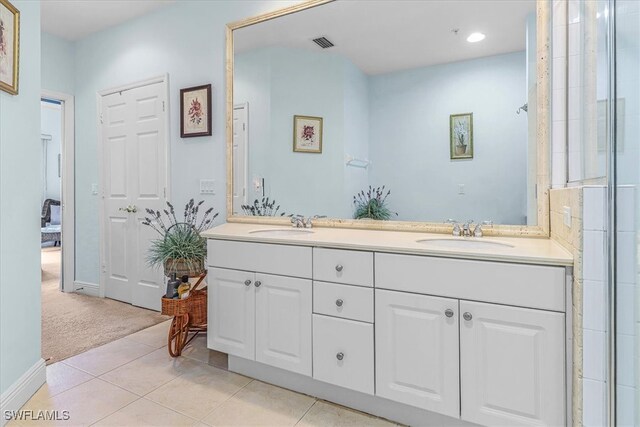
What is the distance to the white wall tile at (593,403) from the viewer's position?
3.67ft

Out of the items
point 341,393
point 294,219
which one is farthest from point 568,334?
point 294,219

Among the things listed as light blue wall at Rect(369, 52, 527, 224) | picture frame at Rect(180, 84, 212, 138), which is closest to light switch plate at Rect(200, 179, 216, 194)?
A: picture frame at Rect(180, 84, 212, 138)

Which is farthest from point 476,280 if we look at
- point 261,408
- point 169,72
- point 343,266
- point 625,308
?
point 169,72

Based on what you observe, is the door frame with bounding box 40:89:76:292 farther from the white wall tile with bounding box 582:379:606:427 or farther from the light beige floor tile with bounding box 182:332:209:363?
the white wall tile with bounding box 582:379:606:427

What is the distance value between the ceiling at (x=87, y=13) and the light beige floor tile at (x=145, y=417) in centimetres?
297

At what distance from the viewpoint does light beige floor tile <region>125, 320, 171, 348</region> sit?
2.54m

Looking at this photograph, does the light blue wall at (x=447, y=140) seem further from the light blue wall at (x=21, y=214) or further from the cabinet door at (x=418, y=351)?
the light blue wall at (x=21, y=214)

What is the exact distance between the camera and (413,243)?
165 cm

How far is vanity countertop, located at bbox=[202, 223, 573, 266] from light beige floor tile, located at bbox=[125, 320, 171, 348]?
1009mm

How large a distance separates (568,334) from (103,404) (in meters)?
2.11

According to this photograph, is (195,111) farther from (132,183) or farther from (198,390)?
(198,390)

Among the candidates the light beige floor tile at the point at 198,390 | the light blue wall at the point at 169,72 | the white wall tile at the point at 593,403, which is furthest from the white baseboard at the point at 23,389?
the white wall tile at the point at 593,403

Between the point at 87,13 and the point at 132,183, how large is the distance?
1.53 m

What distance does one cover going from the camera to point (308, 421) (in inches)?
65.2
